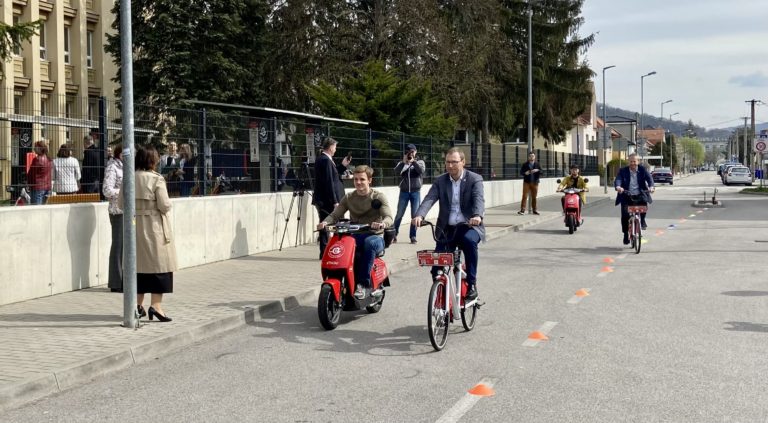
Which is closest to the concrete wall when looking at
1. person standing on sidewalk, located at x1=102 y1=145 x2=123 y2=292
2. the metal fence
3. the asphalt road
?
the metal fence

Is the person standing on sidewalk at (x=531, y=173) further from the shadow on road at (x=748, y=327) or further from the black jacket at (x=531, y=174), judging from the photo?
the shadow on road at (x=748, y=327)

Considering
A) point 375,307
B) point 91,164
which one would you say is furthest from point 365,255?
point 91,164

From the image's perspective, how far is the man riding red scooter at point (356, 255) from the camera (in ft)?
28.9

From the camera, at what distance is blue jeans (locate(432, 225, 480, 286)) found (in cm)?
834

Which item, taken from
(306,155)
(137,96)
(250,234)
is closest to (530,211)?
(306,155)

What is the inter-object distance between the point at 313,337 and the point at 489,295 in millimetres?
3266

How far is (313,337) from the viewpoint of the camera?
8461 millimetres

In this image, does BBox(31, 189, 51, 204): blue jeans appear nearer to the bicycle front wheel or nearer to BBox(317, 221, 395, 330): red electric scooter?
BBox(317, 221, 395, 330): red electric scooter

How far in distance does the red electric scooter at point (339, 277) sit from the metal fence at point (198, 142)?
3.66 meters

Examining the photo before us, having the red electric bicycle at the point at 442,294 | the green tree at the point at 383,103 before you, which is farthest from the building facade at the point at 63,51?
the red electric bicycle at the point at 442,294

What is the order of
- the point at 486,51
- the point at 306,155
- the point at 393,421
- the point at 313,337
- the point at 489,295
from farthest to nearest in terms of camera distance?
1. the point at 486,51
2. the point at 306,155
3. the point at 489,295
4. the point at 313,337
5. the point at 393,421

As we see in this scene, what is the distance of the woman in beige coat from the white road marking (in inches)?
148

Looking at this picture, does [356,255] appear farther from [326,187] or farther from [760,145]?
[760,145]

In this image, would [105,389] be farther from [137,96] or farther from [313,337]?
[137,96]
